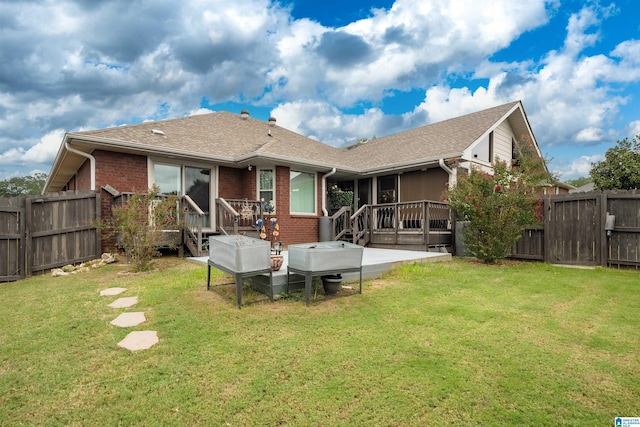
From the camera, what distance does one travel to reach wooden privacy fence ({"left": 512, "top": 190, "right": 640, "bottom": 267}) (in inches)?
280

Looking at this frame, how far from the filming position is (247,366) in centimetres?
267

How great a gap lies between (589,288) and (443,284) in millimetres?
2335

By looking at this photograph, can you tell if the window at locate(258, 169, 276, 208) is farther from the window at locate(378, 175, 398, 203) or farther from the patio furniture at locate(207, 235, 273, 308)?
the patio furniture at locate(207, 235, 273, 308)

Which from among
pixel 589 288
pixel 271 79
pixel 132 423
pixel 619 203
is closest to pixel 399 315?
pixel 132 423

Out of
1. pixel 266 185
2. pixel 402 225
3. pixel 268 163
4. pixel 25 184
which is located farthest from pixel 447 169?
pixel 25 184

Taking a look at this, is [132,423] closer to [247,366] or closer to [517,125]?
[247,366]

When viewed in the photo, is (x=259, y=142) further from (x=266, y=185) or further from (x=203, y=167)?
(x=203, y=167)

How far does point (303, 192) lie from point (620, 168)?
1621 cm

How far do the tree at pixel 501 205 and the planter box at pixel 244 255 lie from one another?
5675 millimetres

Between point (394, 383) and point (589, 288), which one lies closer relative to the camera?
point (394, 383)

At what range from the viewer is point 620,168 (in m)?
16.2

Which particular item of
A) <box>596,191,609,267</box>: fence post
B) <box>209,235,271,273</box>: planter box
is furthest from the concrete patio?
<box>596,191,609,267</box>: fence post

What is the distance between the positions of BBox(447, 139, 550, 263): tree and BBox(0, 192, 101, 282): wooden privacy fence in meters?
8.74

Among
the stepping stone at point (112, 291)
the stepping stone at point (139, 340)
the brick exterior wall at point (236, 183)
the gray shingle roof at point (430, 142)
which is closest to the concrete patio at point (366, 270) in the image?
the stepping stone at point (139, 340)
